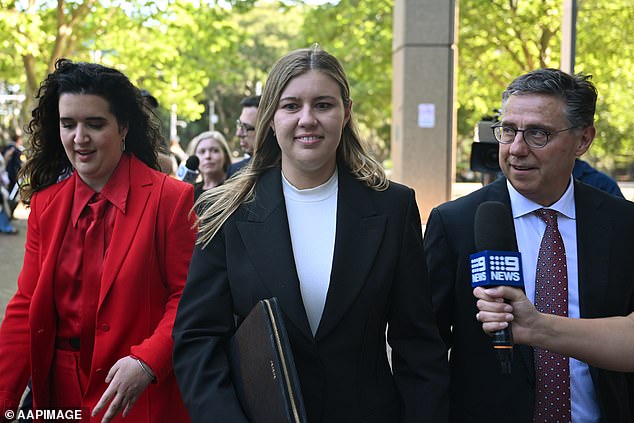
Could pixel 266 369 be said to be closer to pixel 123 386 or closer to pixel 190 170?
pixel 123 386

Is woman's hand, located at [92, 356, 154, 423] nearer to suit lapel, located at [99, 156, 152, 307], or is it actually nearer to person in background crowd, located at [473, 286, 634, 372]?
suit lapel, located at [99, 156, 152, 307]

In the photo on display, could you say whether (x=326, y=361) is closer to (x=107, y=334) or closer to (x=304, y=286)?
(x=304, y=286)

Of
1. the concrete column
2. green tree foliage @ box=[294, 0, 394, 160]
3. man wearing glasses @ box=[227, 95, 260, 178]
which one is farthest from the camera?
green tree foliage @ box=[294, 0, 394, 160]

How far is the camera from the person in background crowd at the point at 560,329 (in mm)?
2396

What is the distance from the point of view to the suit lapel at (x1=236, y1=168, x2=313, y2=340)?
276 centimetres

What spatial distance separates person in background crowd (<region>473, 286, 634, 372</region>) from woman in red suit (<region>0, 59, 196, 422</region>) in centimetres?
136

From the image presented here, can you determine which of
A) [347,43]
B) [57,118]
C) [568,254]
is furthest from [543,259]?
[347,43]

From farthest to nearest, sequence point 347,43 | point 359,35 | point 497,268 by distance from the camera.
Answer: point 347,43 < point 359,35 < point 497,268

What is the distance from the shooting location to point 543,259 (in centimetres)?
299

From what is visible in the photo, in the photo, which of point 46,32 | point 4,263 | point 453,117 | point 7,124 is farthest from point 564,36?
point 7,124

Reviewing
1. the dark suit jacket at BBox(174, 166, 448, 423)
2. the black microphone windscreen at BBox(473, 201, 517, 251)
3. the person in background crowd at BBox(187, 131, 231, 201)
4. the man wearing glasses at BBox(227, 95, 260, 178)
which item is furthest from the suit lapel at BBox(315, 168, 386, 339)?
the person in background crowd at BBox(187, 131, 231, 201)

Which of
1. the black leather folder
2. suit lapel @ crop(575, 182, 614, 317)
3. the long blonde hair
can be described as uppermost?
the long blonde hair

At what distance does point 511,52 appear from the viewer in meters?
16.2

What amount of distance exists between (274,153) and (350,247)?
1.85 ft
